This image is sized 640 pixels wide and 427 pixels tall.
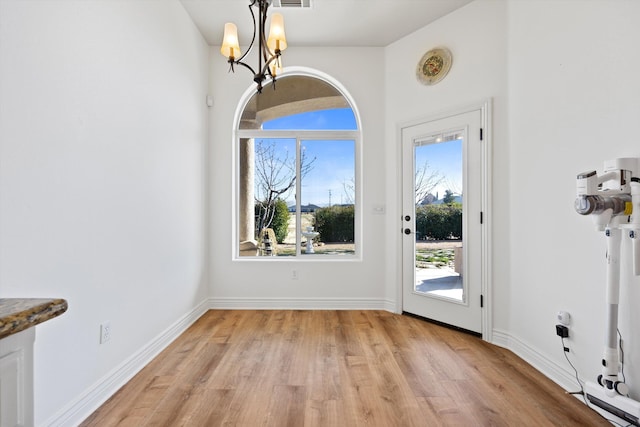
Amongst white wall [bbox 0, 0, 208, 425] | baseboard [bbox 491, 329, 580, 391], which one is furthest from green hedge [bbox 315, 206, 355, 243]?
baseboard [bbox 491, 329, 580, 391]

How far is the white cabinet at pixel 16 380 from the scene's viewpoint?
62 cm

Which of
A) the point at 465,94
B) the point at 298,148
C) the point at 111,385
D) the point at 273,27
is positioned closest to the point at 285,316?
the point at 111,385

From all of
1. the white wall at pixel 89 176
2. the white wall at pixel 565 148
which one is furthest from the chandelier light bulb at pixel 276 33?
the white wall at pixel 565 148

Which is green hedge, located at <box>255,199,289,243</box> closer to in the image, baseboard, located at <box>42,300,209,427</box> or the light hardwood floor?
the light hardwood floor

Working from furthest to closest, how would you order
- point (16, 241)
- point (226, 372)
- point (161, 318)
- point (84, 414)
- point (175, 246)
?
point (175, 246)
point (161, 318)
point (226, 372)
point (84, 414)
point (16, 241)

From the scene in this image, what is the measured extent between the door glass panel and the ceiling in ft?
3.86

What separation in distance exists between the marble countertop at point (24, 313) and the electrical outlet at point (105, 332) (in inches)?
46.3

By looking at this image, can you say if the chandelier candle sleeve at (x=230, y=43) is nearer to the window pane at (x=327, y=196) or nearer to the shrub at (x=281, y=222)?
the window pane at (x=327, y=196)

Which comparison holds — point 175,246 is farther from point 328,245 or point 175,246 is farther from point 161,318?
point 328,245

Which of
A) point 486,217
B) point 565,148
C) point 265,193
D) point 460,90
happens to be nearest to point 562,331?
point 486,217

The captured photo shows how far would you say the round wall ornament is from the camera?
2871mm

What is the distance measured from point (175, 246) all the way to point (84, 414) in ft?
4.23

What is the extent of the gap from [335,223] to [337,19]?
7.05 feet

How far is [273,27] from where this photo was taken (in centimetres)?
190
